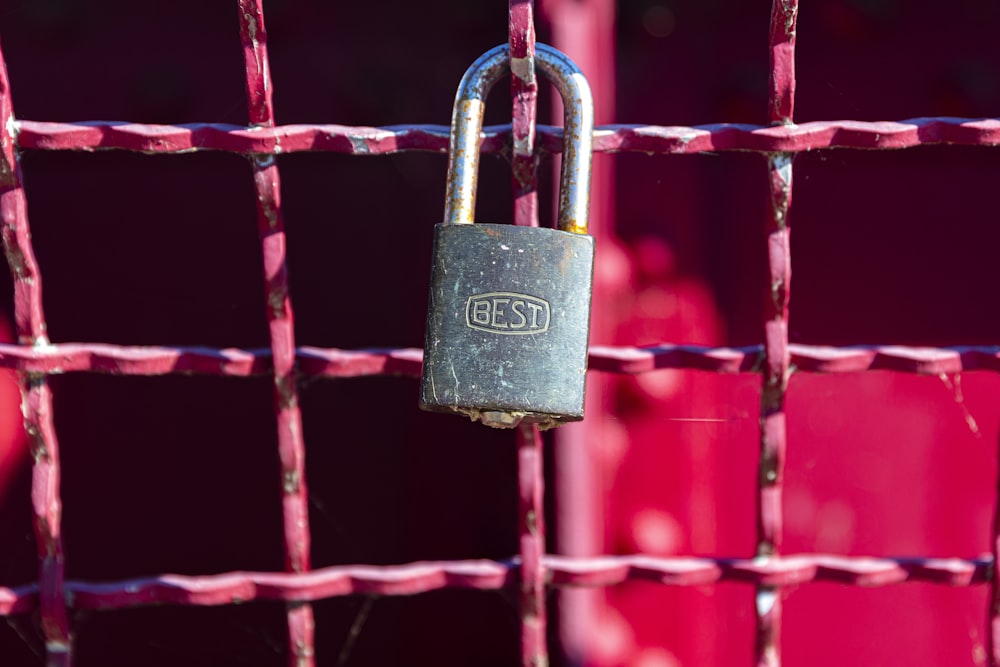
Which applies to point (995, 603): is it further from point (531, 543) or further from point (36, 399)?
point (36, 399)

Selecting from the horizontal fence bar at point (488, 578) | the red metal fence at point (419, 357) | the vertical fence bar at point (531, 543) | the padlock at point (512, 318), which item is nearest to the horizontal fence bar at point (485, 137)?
the red metal fence at point (419, 357)

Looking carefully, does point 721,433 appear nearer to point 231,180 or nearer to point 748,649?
point 748,649

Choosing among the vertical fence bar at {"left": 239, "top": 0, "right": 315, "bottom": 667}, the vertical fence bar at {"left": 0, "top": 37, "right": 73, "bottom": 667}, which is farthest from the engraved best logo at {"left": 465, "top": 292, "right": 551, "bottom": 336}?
the vertical fence bar at {"left": 0, "top": 37, "right": 73, "bottom": 667}

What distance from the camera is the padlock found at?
2.17ft

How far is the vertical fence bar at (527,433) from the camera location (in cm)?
70

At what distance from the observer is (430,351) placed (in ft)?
2.20

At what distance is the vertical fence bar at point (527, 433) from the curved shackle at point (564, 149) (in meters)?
0.03

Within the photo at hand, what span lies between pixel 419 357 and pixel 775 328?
0.31 meters

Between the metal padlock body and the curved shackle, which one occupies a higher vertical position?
the curved shackle

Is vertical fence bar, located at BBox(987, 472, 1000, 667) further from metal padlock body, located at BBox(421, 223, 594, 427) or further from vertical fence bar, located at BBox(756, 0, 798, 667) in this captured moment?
metal padlock body, located at BBox(421, 223, 594, 427)

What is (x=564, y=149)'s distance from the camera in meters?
0.70

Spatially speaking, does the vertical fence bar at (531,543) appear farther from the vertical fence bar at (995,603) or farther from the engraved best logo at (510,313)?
the vertical fence bar at (995,603)

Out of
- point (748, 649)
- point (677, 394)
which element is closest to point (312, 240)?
point (677, 394)

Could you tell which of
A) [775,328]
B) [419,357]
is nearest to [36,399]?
[419,357]
